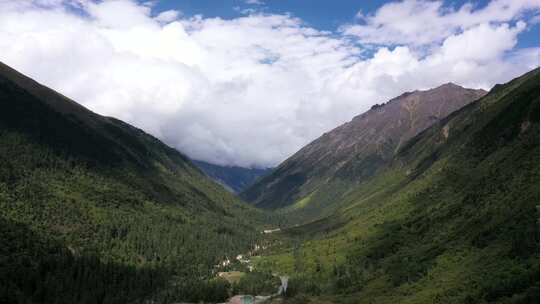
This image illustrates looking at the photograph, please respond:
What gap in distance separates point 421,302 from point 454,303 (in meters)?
17.8

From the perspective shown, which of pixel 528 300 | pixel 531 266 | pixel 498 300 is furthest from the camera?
pixel 531 266

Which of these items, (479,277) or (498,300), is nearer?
(498,300)

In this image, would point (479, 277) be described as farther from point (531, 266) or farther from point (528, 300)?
point (528, 300)

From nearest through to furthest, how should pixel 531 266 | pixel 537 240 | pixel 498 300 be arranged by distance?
pixel 498 300 < pixel 531 266 < pixel 537 240

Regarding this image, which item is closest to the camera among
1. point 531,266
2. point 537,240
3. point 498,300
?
point 498,300

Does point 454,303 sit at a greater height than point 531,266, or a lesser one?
lesser

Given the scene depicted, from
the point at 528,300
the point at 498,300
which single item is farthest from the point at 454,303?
the point at 528,300

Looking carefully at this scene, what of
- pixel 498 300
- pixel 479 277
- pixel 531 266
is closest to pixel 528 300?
pixel 498 300

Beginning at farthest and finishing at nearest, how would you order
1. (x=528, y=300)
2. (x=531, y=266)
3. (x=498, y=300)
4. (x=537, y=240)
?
(x=537, y=240) → (x=531, y=266) → (x=498, y=300) → (x=528, y=300)

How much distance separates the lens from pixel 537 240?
19600 cm

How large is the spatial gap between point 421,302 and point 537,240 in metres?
45.3

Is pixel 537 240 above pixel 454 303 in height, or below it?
above

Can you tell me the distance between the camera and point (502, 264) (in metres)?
199

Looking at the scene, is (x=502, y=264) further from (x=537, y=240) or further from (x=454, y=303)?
(x=454, y=303)
